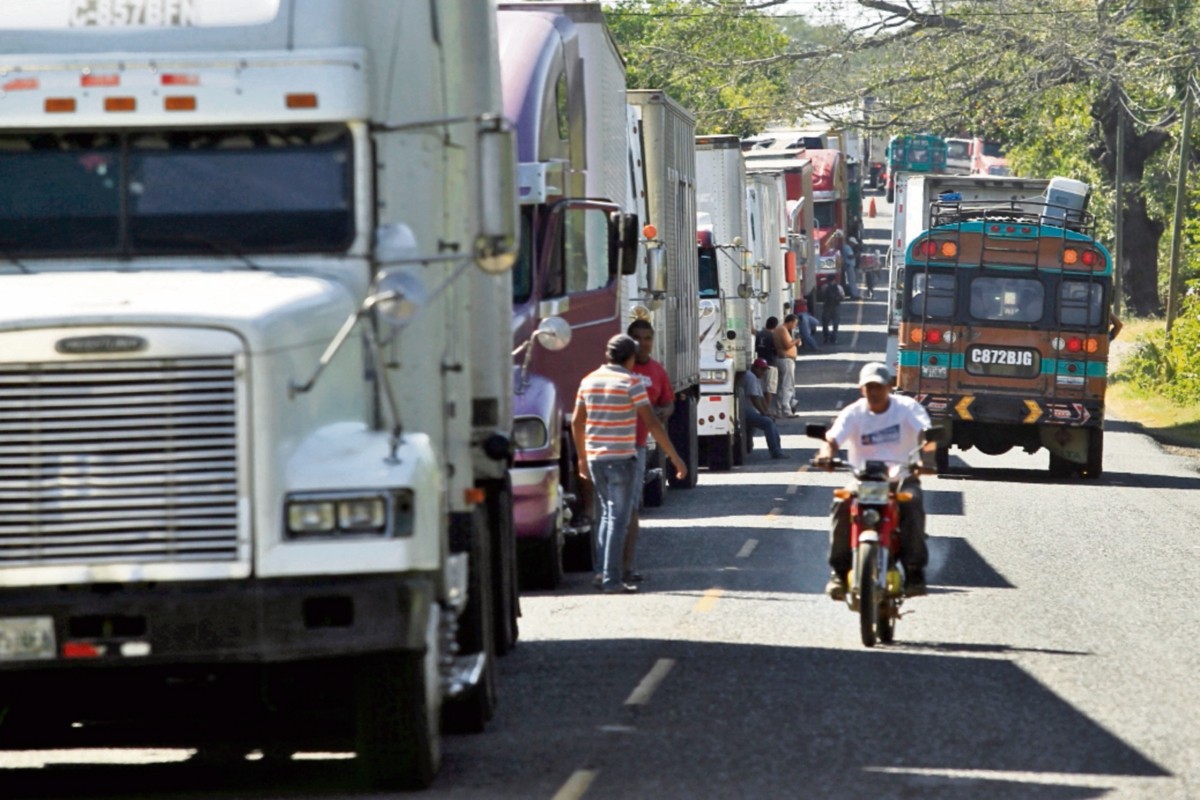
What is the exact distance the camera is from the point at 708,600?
13703 millimetres

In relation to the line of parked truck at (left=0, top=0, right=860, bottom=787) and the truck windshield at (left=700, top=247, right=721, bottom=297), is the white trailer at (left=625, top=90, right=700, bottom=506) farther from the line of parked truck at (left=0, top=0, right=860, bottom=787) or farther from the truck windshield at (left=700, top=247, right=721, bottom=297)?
the line of parked truck at (left=0, top=0, right=860, bottom=787)

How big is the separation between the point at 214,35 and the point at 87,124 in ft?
1.99

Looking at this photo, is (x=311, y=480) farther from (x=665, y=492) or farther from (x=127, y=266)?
(x=665, y=492)

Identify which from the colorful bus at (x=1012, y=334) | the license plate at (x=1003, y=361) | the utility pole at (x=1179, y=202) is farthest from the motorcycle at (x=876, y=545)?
the utility pole at (x=1179, y=202)

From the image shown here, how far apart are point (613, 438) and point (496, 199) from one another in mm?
6296

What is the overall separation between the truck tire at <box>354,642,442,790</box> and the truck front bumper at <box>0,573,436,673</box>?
44 centimetres

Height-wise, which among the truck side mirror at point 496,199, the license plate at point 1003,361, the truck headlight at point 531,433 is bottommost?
the license plate at point 1003,361

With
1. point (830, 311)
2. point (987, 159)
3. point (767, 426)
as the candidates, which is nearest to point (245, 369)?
point (767, 426)

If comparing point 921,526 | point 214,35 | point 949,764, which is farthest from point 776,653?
point 214,35

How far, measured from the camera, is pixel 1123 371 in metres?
43.2

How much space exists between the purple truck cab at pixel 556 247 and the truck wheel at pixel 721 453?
371 inches

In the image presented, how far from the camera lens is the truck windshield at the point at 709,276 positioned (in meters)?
26.1

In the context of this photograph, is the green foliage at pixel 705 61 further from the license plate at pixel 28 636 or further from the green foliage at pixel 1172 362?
the license plate at pixel 28 636

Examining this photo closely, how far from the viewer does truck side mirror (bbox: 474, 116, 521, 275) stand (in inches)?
312
